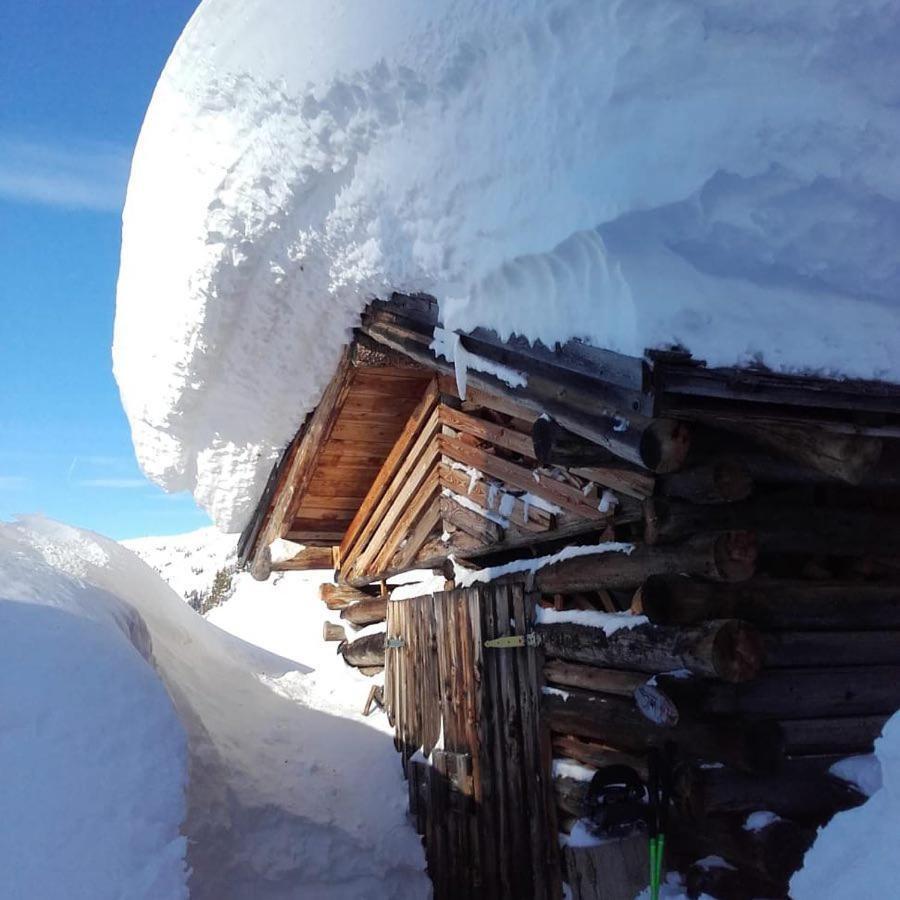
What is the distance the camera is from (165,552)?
46.6 m

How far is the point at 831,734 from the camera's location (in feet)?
13.6

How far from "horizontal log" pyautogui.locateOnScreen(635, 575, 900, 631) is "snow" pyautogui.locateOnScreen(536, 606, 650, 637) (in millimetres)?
203

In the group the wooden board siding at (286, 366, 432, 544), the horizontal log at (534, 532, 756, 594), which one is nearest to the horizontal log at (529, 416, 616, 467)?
the horizontal log at (534, 532, 756, 594)

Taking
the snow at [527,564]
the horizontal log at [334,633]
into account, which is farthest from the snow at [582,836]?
the horizontal log at [334,633]

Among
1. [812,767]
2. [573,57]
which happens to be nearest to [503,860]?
[812,767]

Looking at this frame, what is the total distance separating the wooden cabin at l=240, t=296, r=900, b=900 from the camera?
365 centimetres

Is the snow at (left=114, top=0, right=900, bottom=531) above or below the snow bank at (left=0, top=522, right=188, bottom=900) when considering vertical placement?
above

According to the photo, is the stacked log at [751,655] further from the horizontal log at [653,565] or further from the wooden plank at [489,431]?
the wooden plank at [489,431]

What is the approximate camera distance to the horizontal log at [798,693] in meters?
3.97

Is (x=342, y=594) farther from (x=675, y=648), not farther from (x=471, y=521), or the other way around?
(x=675, y=648)

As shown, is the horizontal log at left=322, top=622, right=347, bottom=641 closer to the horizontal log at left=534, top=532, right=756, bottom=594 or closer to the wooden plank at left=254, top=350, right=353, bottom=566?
the wooden plank at left=254, top=350, right=353, bottom=566

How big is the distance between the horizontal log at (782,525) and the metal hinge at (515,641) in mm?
1413

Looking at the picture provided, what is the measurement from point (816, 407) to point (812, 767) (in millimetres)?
1810

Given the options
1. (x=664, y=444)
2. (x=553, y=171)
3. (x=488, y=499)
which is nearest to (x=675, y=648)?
(x=664, y=444)
